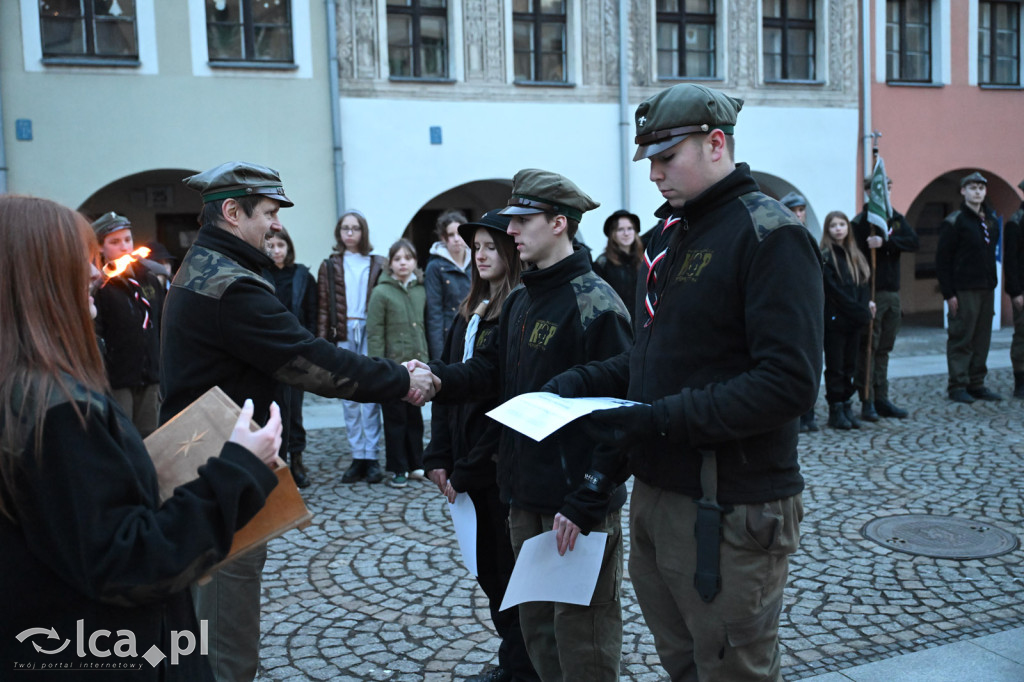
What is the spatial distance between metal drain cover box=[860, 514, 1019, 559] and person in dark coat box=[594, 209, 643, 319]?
3514 mm

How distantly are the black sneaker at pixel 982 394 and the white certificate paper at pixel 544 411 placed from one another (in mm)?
8779

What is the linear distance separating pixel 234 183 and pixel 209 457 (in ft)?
4.65

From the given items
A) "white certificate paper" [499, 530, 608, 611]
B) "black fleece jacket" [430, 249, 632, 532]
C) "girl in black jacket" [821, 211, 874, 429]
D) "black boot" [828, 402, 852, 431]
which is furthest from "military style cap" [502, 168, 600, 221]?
"black boot" [828, 402, 852, 431]

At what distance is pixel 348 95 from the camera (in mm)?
13648

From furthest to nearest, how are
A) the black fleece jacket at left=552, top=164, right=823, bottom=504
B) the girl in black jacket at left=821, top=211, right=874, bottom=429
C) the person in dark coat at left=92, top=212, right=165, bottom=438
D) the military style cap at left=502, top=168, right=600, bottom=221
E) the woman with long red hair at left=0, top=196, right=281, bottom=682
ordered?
the girl in black jacket at left=821, top=211, right=874, bottom=429 < the person in dark coat at left=92, top=212, right=165, bottom=438 < the military style cap at left=502, top=168, right=600, bottom=221 < the black fleece jacket at left=552, top=164, right=823, bottom=504 < the woman with long red hair at left=0, top=196, right=281, bottom=682

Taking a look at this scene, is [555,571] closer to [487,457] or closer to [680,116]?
[487,457]

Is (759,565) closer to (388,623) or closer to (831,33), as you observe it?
(388,623)

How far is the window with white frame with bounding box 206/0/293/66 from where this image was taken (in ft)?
42.7

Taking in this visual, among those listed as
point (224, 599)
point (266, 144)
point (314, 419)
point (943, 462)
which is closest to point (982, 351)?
point (943, 462)

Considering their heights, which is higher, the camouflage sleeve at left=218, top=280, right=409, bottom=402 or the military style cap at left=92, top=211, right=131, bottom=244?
the military style cap at left=92, top=211, right=131, bottom=244

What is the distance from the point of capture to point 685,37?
15.8 metres

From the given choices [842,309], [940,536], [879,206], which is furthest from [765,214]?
[879,206]

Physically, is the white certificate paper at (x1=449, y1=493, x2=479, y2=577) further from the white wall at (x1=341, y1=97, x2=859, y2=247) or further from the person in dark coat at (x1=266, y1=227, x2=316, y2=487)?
the white wall at (x1=341, y1=97, x2=859, y2=247)

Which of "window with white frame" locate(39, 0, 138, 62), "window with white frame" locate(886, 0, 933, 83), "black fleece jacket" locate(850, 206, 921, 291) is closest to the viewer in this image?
"black fleece jacket" locate(850, 206, 921, 291)
